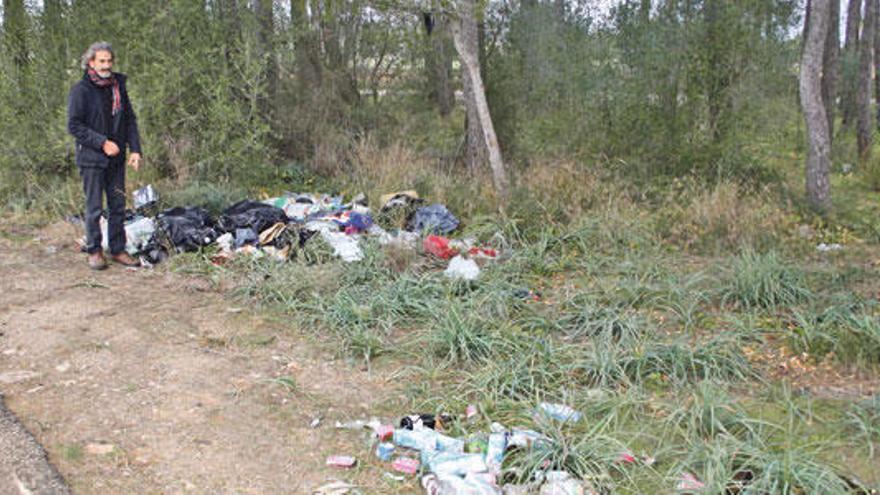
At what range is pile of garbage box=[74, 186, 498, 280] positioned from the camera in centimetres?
705

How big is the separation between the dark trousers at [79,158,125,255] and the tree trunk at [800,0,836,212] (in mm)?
6595

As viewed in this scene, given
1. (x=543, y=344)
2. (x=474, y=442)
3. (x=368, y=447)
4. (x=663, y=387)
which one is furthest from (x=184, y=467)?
(x=663, y=387)

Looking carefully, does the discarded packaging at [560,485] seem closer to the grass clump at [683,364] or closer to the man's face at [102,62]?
the grass clump at [683,364]

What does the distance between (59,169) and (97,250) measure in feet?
11.2

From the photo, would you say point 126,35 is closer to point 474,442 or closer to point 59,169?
point 59,169

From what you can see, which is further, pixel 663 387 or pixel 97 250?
pixel 97 250

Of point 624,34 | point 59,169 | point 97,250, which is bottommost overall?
point 97,250

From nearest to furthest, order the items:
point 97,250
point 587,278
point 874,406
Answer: point 874,406, point 587,278, point 97,250

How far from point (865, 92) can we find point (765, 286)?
27.9 ft

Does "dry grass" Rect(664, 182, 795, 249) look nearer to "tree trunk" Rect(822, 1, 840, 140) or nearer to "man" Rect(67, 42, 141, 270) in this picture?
"tree trunk" Rect(822, 1, 840, 140)

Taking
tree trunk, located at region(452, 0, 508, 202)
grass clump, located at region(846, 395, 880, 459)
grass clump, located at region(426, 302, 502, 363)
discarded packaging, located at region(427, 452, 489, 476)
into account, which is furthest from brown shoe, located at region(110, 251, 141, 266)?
grass clump, located at region(846, 395, 880, 459)

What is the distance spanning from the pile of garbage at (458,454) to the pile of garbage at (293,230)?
95.8 inches

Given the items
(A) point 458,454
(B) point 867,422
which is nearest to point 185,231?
(A) point 458,454

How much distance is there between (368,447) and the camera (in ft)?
12.9
